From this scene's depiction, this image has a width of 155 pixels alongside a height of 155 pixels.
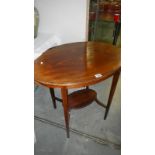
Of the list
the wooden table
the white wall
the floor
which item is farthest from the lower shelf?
the white wall

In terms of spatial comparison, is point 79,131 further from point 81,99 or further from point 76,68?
point 76,68

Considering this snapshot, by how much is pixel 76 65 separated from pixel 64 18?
928mm

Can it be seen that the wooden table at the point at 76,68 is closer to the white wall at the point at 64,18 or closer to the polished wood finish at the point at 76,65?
the polished wood finish at the point at 76,65

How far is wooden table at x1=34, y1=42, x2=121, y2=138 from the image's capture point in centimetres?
134

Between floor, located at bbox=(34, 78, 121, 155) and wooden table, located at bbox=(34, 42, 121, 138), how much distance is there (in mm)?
129

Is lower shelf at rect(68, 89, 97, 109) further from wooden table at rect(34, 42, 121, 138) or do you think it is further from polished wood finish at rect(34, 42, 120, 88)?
polished wood finish at rect(34, 42, 120, 88)

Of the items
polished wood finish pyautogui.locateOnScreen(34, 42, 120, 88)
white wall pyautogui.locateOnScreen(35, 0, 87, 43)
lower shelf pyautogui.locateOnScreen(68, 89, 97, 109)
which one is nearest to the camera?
polished wood finish pyautogui.locateOnScreen(34, 42, 120, 88)

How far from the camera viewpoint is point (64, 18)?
2.22 meters

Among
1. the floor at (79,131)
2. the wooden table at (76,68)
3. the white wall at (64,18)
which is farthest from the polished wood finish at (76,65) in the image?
the floor at (79,131)

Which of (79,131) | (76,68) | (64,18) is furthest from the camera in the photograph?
(64,18)

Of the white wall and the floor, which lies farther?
the white wall

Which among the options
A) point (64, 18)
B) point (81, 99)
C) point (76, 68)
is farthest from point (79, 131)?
point (64, 18)
